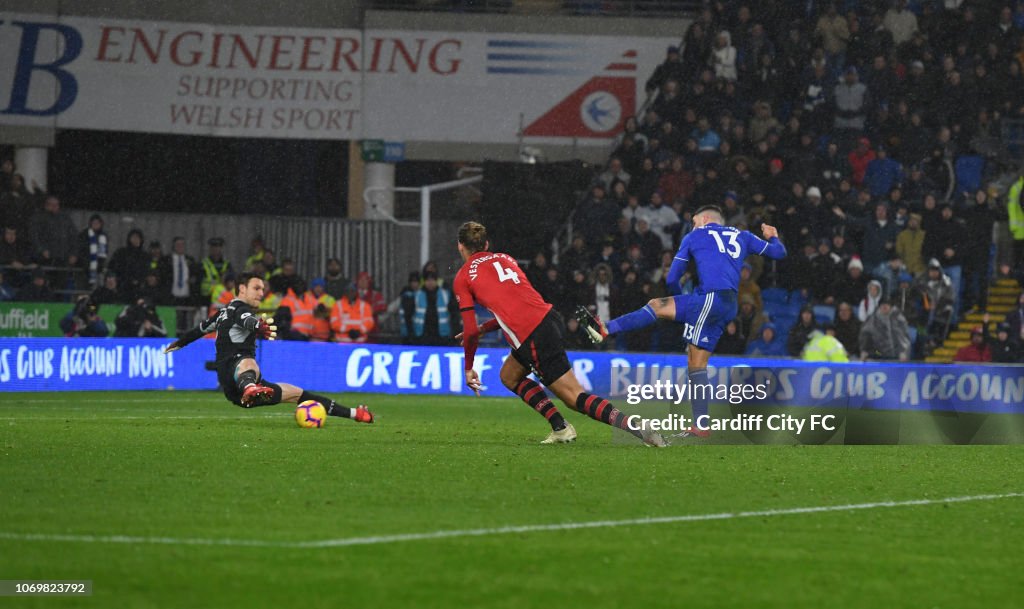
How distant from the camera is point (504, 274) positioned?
523 inches

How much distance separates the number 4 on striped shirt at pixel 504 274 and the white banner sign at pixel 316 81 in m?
18.8

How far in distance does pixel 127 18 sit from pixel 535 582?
86.5 feet

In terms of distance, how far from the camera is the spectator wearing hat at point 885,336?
2431 cm

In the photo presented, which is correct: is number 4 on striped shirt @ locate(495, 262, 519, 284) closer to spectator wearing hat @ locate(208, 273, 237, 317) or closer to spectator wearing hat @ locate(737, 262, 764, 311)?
spectator wearing hat @ locate(208, 273, 237, 317)

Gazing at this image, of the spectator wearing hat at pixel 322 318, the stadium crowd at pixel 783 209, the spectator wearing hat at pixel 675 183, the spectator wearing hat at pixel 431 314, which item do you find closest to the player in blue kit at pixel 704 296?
the stadium crowd at pixel 783 209

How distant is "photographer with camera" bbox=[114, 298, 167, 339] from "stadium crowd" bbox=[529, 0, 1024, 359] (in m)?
6.01

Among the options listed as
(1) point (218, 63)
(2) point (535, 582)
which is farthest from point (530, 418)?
(1) point (218, 63)

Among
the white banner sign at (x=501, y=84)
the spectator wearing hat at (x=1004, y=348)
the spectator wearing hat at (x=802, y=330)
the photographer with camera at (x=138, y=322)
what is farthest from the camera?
the white banner sign at (x=501, y=84)

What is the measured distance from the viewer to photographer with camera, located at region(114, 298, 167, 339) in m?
25.3

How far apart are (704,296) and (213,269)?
574 inches

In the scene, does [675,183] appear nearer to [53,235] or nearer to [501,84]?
[501,84]

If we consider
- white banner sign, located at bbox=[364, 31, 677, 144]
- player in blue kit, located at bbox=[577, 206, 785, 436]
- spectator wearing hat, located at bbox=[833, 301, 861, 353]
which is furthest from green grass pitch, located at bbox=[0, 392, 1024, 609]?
white banner sign, located at bbox=[364, 31, 677, 144]

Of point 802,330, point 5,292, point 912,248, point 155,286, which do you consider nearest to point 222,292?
point 155,286

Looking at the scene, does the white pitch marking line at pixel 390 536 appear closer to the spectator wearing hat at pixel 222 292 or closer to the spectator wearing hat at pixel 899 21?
the spectator wearing hat at pixel 222 292
